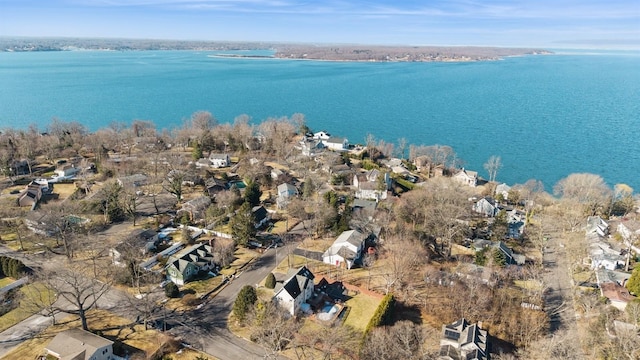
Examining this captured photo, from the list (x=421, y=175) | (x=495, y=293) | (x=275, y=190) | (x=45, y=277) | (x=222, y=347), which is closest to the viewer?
(x=222, y=347)

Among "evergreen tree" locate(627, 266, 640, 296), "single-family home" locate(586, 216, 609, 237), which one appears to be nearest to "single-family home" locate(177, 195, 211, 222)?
"evergreen tree" locate(627, 266, 640, 296)

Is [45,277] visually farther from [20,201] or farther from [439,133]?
[439,133]

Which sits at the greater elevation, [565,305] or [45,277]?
[45,277]

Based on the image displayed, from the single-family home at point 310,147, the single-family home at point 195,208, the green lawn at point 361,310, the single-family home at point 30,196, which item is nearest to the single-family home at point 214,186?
the single-family home at point 195,208

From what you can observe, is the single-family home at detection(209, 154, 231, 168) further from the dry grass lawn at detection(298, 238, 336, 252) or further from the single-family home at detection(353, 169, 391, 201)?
the dry grass lawn at detection(298, 238, 336, 252)

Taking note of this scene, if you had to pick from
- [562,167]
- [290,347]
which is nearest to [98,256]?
[290,347]

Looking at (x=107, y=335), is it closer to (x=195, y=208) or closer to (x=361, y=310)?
(x=361, y=310)
